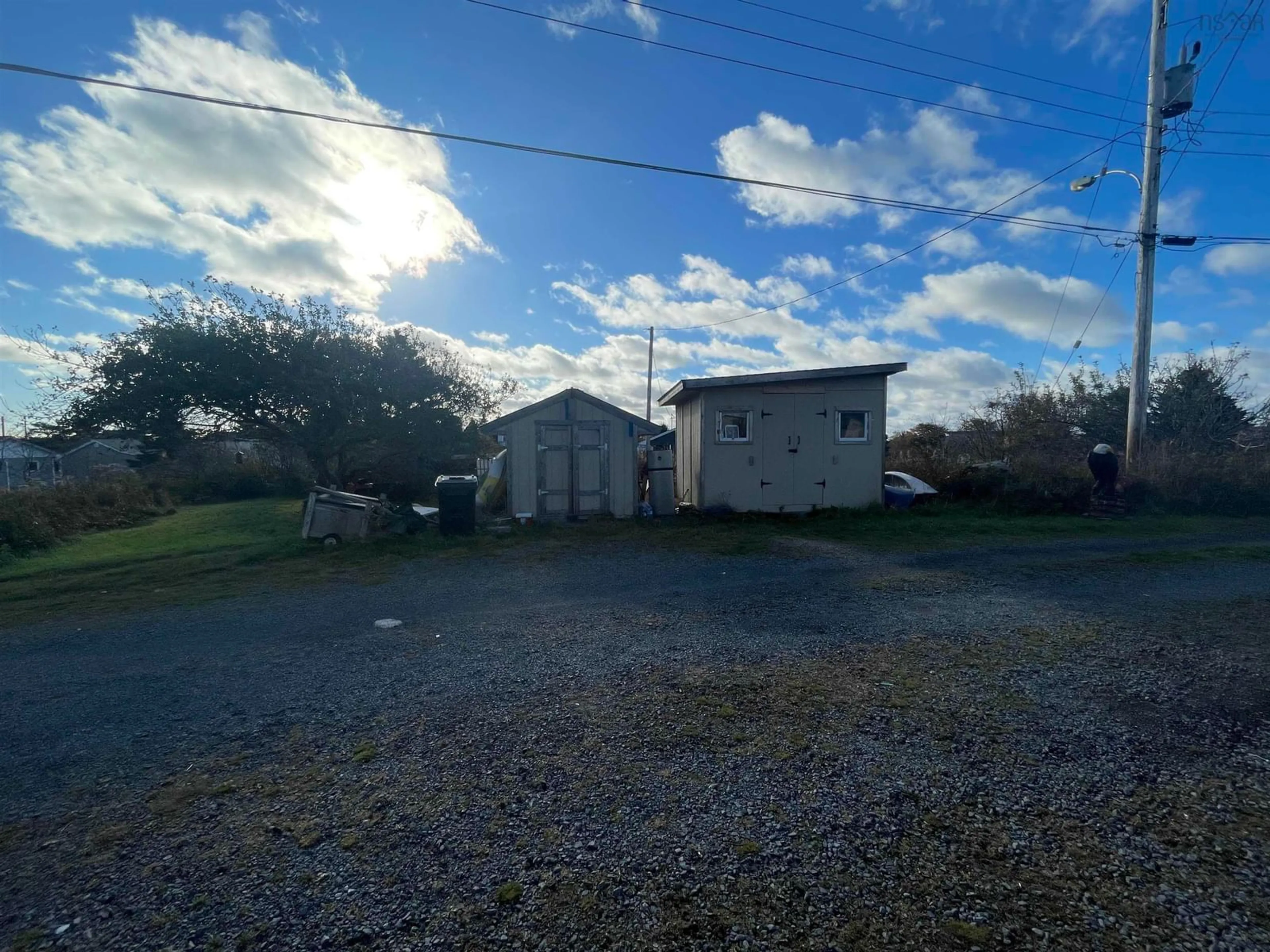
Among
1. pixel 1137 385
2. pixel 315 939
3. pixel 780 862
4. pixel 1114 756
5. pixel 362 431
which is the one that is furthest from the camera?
pixel 362 431

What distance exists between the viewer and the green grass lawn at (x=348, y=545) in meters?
7.30

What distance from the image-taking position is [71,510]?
12.5 meters

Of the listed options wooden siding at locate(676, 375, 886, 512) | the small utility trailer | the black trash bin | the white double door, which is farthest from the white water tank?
the small utility trailer

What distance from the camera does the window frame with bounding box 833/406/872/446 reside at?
12.8 meters

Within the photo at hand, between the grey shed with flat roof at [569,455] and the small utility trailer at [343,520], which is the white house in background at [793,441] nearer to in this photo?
the grey shed with flat roof at [569,455]

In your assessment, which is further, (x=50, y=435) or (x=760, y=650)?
(x=50, y=435)

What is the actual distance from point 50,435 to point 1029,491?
23.4m

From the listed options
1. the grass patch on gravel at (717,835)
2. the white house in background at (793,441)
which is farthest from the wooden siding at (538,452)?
the grass patch on gravel at (717,835)

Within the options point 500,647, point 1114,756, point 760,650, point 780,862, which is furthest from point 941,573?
point 780,862

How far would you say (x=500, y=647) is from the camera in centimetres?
490

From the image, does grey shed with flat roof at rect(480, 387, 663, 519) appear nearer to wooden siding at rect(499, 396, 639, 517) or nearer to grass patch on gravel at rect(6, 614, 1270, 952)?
wooden siding at rect(499, 396, 639, 517)

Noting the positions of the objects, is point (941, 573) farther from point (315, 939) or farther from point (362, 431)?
point (362, 431)

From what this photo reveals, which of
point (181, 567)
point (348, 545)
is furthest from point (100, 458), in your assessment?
point (348, 545)

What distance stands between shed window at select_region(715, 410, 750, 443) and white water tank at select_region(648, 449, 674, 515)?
1.27 meters
